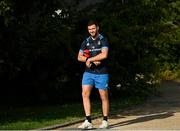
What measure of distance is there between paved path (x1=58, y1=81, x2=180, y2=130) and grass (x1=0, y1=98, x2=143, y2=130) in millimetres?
431

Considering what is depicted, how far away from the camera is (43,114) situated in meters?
12.7

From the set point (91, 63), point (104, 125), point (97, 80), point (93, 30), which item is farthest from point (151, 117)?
point (93, 30)

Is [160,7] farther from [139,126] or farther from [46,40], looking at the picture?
[139,126]

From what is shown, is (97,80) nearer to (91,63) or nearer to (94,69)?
(94,69)

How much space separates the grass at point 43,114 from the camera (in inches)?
432

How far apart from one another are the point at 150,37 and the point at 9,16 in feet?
21.5

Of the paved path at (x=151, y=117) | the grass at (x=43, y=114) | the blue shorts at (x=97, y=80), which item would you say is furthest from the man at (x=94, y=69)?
the grass at (x=43, y=114)

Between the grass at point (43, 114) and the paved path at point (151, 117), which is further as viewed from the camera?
the grass at point (43, 114)

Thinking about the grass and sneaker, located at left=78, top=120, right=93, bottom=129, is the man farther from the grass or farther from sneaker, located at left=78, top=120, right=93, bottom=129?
the grass

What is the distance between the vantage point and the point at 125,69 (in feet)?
53.5

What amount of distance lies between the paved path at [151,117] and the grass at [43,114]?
0.43m

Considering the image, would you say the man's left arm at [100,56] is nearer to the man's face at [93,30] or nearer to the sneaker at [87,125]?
the man's face at [93,30]

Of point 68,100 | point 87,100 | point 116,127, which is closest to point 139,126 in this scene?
point 116,127

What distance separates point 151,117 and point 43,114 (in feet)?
7.54
